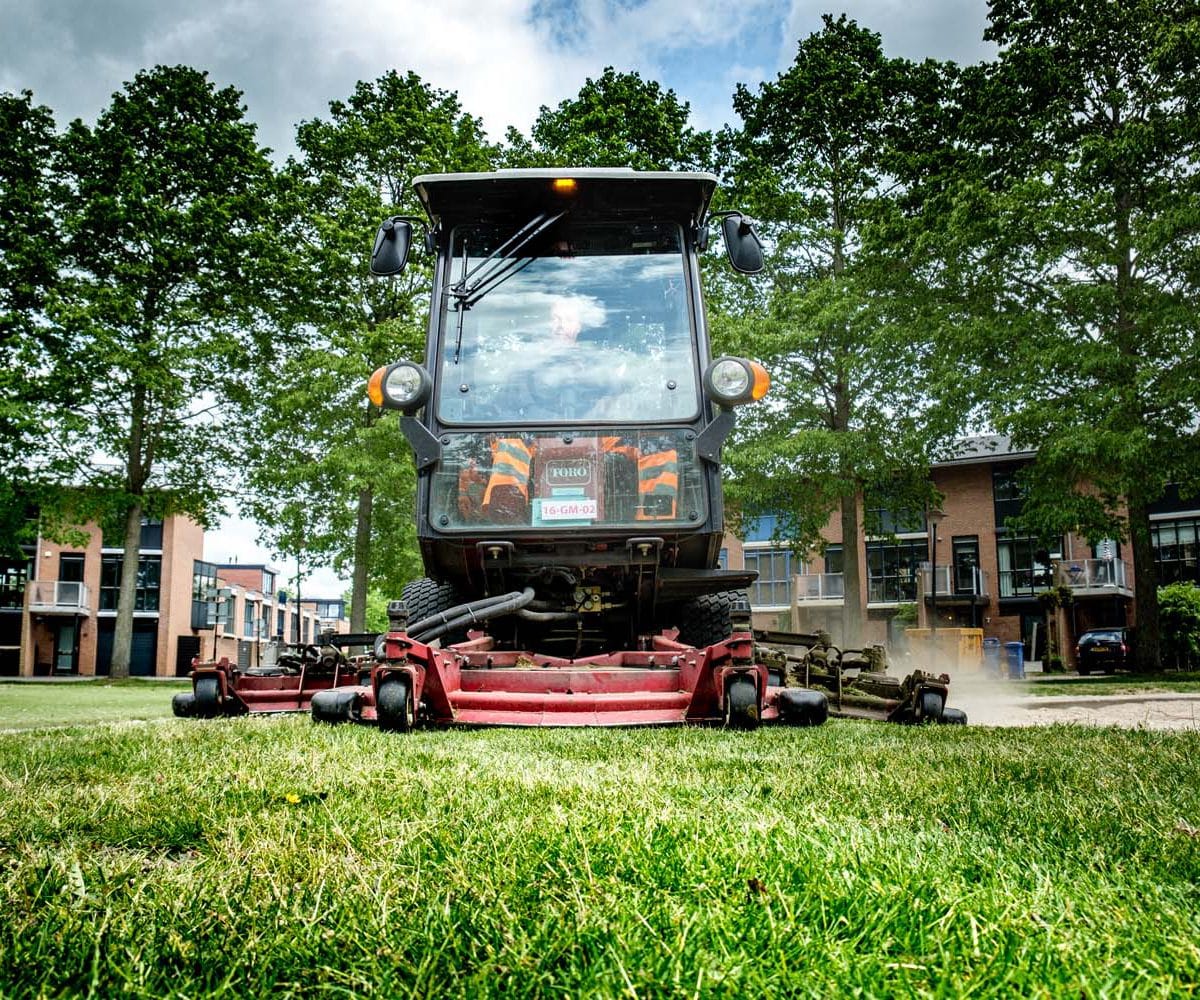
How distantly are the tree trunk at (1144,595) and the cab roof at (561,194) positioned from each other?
53.7 ft

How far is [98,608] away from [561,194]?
175 ft

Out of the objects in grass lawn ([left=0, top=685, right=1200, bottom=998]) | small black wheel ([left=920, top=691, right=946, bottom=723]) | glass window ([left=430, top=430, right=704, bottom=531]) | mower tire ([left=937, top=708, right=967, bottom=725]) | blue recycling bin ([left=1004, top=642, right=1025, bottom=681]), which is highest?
glass window ([left=430, top=430, right=704, bottom=531])

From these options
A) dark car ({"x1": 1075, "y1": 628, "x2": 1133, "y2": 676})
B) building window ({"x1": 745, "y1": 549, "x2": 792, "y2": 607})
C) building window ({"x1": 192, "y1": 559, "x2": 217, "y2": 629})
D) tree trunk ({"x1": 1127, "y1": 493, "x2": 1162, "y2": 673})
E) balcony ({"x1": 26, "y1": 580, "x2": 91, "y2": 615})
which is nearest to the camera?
tree trunk ({"x1": 1127, "y1": 493, "x2": 1162, "y2": 673})

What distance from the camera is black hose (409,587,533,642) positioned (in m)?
6.36

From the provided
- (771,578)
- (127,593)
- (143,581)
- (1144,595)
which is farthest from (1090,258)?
(143,581)

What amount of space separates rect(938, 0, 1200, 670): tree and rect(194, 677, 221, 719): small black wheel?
51.7 ft

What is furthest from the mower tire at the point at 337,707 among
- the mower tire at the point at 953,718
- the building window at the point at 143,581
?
the building window at the point at 143,581

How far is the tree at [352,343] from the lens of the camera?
20.6 m

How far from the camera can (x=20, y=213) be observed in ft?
74.3

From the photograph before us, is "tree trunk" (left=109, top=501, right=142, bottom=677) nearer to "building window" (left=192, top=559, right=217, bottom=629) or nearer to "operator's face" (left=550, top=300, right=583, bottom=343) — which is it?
"operator's face" (left=550, top=300, right=583, bottom=343)

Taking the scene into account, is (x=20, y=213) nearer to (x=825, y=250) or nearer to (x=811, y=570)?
(x=825, y=250)

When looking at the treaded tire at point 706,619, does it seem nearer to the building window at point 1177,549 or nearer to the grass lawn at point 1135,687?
the grass lawn at point 1135,687

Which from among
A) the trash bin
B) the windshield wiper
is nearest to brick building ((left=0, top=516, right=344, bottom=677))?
the trash bin

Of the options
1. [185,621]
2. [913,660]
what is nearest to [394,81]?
[913,660]
